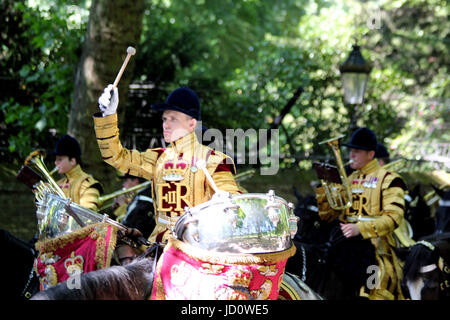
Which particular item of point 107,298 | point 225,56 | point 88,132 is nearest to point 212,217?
point 107,298

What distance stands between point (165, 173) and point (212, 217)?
3.95 feet

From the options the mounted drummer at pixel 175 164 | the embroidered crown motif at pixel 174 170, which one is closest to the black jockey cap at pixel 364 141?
the mounted drummer at pixel 175 164

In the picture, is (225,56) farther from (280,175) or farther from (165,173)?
(165,173)

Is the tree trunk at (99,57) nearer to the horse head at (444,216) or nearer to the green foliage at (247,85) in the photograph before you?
the green foliage at (247,85)

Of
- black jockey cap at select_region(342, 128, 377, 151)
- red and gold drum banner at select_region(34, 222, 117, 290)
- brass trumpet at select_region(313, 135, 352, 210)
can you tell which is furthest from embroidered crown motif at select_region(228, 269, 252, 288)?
black jockey cap at select_region(342, 128, 377, 151)

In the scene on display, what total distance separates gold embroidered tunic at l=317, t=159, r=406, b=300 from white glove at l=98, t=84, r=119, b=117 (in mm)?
3278

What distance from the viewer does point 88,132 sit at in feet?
28.8

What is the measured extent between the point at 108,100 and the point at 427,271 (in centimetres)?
356

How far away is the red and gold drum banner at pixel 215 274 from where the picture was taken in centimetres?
346

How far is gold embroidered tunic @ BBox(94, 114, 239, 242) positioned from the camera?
460cm

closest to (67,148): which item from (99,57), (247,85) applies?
(99,57)
